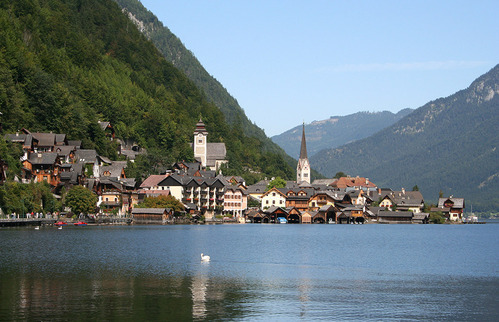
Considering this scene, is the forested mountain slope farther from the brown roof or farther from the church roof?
the brown roof

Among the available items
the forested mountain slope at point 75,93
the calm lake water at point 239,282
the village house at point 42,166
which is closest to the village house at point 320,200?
the forested mountain slope at point 75,93

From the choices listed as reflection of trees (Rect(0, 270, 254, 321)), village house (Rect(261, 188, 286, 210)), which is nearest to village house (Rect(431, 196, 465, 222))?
village house (Rect(261, 188, 286, 210))

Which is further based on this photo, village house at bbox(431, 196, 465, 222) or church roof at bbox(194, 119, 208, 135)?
church roof at bbox(194, 119, 208, 135)

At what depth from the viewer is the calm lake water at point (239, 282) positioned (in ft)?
114

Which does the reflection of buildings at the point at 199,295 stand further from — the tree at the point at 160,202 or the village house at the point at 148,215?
the tree at the point at 160,202

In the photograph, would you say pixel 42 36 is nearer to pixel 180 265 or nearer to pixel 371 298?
pixel 180 265

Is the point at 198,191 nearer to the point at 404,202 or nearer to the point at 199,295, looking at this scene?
the point at 404,202

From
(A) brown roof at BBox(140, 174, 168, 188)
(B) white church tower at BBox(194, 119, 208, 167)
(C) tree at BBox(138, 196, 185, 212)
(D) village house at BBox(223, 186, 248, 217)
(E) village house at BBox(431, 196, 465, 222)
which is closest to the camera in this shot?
(C) tree at BBox(138, 196, 185, 212)

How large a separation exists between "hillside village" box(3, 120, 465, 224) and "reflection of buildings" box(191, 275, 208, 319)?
68145 millimetres

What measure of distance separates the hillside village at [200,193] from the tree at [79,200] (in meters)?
2.65

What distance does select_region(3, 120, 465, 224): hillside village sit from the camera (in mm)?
115438

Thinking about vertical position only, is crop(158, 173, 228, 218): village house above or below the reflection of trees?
above

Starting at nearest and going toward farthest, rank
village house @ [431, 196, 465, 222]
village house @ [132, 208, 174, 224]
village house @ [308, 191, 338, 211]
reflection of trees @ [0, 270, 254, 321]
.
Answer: reflection of trees @ [0, 270, 254, 321] < village house @ [132, 208, 174, 224] < village house @ [308, 191, 338, 211] < village house @ [431, 196, 465, 222]

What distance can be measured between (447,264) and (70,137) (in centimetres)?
8799
